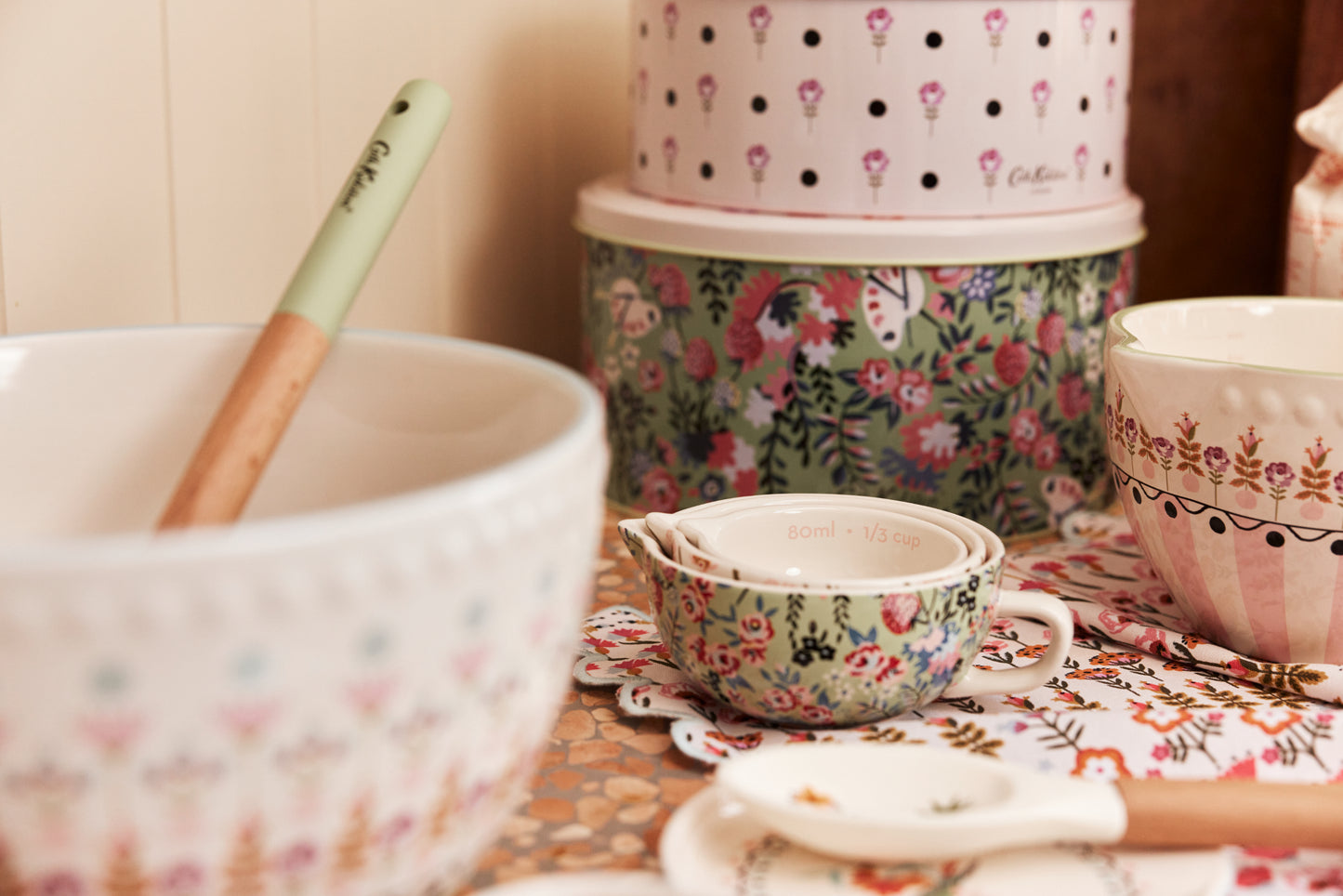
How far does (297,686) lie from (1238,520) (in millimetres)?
394

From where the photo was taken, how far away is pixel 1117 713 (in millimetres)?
526

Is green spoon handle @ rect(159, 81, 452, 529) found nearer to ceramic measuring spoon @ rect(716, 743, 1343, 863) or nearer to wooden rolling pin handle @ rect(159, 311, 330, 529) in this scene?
wooden rolling pin handle @ rect(159, 311, 330, 529)

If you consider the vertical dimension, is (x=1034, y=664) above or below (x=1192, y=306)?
below

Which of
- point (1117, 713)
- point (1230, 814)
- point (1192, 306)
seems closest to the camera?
point (1230, 814)

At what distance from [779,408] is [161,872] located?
1.48ft

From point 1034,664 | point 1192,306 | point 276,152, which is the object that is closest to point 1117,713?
point 1034,664

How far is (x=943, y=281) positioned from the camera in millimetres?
696

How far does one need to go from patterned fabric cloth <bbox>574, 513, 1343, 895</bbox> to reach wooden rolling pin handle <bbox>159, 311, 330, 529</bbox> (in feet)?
0.57

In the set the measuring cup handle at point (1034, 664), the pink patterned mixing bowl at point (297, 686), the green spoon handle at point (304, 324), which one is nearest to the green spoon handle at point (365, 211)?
the green spoon handle at point (304, 324)

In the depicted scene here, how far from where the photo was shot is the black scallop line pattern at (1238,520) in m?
0.53

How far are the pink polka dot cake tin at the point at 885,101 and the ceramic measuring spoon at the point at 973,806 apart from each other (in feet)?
1.14

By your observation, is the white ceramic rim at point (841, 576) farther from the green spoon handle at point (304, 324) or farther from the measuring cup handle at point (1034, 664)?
the green spoon handle at point (304, 324)

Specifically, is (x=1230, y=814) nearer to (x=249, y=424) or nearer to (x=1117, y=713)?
(x=1117, y=713)

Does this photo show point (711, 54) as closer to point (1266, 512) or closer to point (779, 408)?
point (779, 408)
